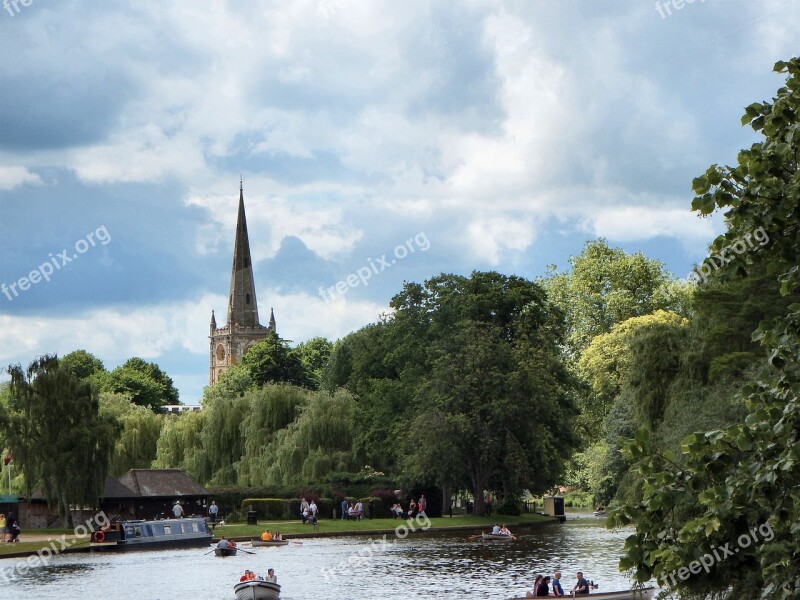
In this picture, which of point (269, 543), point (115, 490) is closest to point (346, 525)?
point (269, 543)

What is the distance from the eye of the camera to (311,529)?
6456 centimetres

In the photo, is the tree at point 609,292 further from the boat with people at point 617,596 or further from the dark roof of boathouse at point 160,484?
the boat with people at point 617,596

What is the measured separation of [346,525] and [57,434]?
59.6 feet

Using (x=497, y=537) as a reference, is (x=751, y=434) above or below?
above

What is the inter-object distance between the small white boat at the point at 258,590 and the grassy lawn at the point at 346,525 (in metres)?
25.3

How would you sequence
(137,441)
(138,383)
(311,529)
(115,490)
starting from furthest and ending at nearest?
(138,383) < (137,441) < (115,490) < (311,529)

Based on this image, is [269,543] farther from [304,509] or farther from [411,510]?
[411,510]

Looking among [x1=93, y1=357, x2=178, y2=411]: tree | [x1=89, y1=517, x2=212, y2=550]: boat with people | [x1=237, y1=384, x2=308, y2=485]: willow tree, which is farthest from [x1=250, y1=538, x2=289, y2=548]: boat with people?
[x1=93, y1=357, x2=178, y2=411]: tree

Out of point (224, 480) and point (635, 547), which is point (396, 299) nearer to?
point (224, 480)

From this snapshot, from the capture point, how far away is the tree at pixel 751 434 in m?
8.26

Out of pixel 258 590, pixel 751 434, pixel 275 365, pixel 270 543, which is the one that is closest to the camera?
pixel 751 434

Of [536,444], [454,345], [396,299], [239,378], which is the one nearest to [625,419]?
[536,444]

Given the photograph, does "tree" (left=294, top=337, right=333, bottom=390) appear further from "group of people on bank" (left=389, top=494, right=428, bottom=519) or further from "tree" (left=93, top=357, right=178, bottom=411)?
"group of people on bank" (left=389, top=494, right=428, bottom=519)

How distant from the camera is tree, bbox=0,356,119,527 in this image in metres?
59.2
